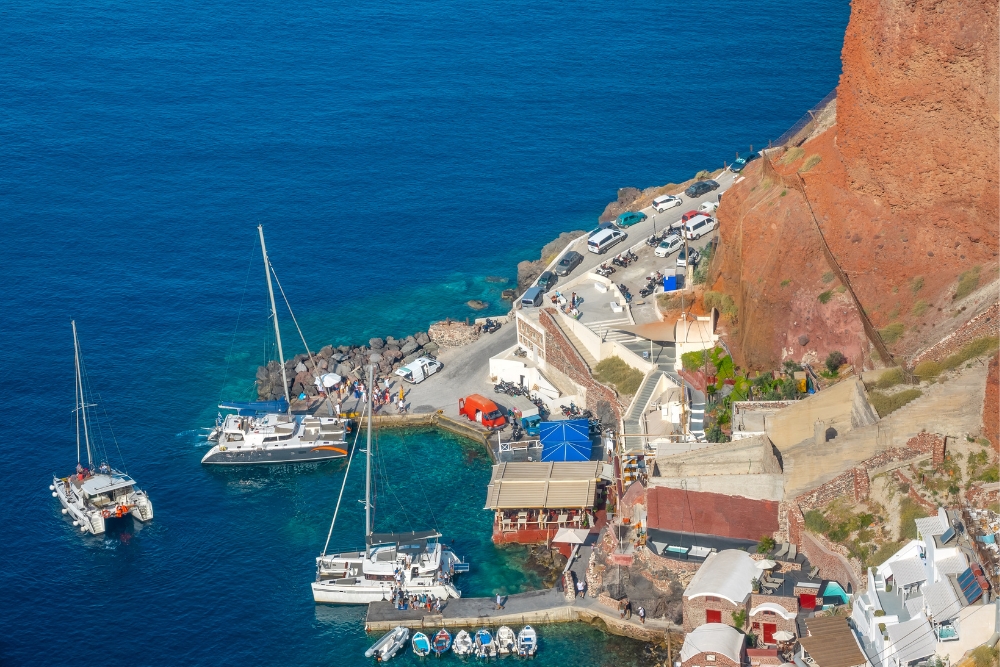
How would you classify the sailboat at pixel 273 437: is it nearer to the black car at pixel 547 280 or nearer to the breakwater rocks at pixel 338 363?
the breakwater rocks at pixel 338 363

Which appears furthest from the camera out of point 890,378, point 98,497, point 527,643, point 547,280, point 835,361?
point 547,280

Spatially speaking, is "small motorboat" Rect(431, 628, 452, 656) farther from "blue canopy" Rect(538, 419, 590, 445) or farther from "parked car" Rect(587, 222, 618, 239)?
"parked car" Rect(587, 222, 618, 239)

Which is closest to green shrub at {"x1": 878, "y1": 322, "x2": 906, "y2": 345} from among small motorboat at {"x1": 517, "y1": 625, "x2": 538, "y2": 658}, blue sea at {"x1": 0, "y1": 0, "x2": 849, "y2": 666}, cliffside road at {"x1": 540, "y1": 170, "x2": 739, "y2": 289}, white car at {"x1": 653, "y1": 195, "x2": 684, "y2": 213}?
blue sea at {"x1": 0, "y1": 0, "x2": 849, "y2": 666}

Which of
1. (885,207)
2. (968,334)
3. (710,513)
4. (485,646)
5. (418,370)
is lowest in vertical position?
(485,646)

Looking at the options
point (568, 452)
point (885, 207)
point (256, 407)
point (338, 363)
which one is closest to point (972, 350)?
point (885, 207)

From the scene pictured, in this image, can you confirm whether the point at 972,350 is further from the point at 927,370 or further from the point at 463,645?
the point at 463,645
